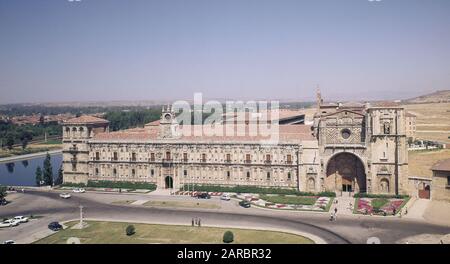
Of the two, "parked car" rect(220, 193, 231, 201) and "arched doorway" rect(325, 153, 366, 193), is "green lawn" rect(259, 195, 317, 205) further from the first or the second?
"arched doorway" rect(325, 153, 366, 193)

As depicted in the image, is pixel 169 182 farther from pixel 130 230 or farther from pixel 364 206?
pixel 364 206

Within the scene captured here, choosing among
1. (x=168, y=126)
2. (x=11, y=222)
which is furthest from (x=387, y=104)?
(x=11, y=222)

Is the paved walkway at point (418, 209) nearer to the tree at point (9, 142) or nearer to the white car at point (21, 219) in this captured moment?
the white car at point (21, 219)

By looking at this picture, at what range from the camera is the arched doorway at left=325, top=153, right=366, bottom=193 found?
193 feet

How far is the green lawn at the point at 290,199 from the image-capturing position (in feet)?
176

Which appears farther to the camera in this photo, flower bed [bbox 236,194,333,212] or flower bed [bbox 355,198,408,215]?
flower bed [bbox 236,194,333,212]

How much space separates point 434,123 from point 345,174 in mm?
69976

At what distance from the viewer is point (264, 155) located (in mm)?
61000

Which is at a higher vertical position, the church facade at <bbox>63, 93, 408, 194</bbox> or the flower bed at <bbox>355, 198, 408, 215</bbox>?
the church facade at <bbox>63, 93, 408, 194</bbox>

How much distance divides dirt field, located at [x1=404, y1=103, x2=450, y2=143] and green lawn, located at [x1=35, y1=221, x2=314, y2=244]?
70.3m

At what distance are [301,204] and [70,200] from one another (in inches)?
1220

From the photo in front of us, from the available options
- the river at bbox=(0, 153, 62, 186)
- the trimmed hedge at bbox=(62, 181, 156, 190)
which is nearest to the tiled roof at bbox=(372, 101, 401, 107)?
the trimmed hedge at bbox=(62, 181, 156, 190)

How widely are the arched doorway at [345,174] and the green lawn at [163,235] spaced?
2205cm
